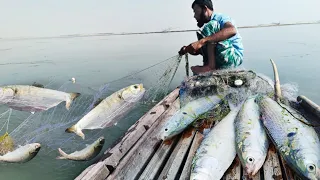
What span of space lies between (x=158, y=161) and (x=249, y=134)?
1.11m

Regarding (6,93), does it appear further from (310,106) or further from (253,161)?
(310,106)

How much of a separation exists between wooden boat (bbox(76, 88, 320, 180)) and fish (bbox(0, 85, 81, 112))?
A: 217 cm

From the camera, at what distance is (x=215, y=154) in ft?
9.25

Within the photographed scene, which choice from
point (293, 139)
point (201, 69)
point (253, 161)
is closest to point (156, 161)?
point (253, 161)

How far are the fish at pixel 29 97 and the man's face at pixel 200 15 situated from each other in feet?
10.0

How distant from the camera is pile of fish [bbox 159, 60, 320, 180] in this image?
2594 mm

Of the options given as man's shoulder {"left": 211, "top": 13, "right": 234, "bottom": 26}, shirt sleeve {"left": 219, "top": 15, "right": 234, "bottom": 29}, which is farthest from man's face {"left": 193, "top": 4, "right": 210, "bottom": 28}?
shirt sleeve {"left": 219, "top": 15, "right": 234, "bottom": 29}

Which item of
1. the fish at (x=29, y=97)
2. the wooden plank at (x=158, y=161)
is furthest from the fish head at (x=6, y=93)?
the wooden plank at (x=158, y=161)

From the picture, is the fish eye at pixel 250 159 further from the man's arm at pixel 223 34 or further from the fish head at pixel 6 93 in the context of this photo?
the fish head at pixel 6 93

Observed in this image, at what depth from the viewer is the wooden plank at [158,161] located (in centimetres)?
289

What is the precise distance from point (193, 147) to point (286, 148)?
104cm

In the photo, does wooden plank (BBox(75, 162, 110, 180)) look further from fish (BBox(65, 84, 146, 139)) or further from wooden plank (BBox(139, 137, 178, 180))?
fish (BBox(65, 84, 146, 139))

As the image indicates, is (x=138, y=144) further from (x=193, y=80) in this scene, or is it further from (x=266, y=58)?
(x=266, y=58)

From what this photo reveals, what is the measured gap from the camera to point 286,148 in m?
2.81
